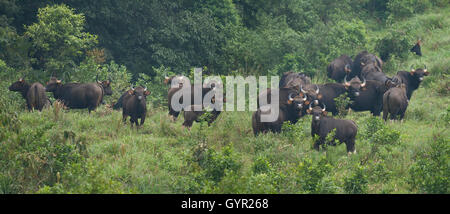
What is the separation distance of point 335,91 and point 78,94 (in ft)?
24.1

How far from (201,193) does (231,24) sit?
15.5m

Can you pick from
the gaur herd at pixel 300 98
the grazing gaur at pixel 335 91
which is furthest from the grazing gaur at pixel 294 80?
the grazing gaur at pixel 335 91

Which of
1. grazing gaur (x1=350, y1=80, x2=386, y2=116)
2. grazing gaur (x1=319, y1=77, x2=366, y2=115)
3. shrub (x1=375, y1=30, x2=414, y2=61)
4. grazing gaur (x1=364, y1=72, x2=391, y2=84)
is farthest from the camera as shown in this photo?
shrub (x1=375, y1=30, x2=414, y2=61)

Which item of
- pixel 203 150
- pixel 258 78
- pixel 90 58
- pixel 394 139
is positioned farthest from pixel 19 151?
pixel 258 78

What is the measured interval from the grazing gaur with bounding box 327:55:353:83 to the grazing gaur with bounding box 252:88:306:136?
223 inches

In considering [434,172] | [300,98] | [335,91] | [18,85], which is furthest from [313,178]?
[18,85]

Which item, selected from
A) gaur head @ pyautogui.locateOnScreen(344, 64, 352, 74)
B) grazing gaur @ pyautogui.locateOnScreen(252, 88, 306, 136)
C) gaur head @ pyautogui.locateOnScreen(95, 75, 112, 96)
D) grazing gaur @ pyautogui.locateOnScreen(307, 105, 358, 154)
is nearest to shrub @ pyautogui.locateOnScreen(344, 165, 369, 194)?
grazing gaur @ pyautogui.locateOnScreen(307, 105, 358, 154)

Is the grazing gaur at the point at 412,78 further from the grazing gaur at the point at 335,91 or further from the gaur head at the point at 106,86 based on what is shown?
the gaur head at the point at 106,86

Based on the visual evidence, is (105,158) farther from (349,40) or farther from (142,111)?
(349,40)

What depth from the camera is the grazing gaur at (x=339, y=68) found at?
1991 cm

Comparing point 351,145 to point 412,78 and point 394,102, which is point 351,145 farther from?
point 412,78

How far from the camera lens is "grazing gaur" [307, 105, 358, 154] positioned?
41.0ft

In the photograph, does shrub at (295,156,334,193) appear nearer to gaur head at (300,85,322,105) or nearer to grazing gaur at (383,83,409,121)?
gaur head at (300,85,322,105)
